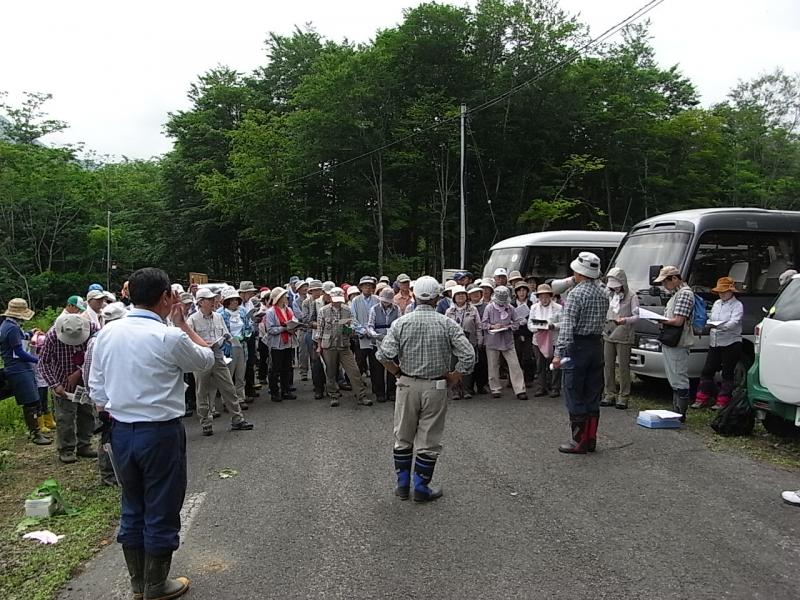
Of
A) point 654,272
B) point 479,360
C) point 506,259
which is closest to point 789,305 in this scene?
point 654,272

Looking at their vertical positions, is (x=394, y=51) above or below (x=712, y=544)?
above

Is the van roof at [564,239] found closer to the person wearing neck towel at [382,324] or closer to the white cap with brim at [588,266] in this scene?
the person wearing neck towel at [382,324]

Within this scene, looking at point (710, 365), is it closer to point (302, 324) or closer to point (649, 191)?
point (302, 324)

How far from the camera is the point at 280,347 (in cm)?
1020

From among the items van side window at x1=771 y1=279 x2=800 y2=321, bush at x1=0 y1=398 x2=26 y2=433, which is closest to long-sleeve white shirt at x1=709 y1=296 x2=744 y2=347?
van side window at x1=771 y1=279 x2=800 y2=321

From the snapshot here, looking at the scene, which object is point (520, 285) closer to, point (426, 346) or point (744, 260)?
point (744, 260)

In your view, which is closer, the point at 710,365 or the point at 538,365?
the point at 710,365

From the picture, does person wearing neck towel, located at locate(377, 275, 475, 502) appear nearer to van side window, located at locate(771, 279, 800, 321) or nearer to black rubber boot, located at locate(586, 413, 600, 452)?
black rubber boot, located at locate(586, 413, 600, 452)

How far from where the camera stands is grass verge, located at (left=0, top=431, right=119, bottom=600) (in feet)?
13.9

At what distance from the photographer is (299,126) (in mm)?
28812

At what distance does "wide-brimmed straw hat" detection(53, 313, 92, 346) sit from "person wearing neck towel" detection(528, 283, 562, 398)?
6.33 metres

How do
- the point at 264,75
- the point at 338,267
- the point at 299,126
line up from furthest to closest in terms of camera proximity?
the point at 264,75, the point at 338,267, the point at 299,126

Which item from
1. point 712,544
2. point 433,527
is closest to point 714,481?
point 712,544

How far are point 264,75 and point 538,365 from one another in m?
31.8
